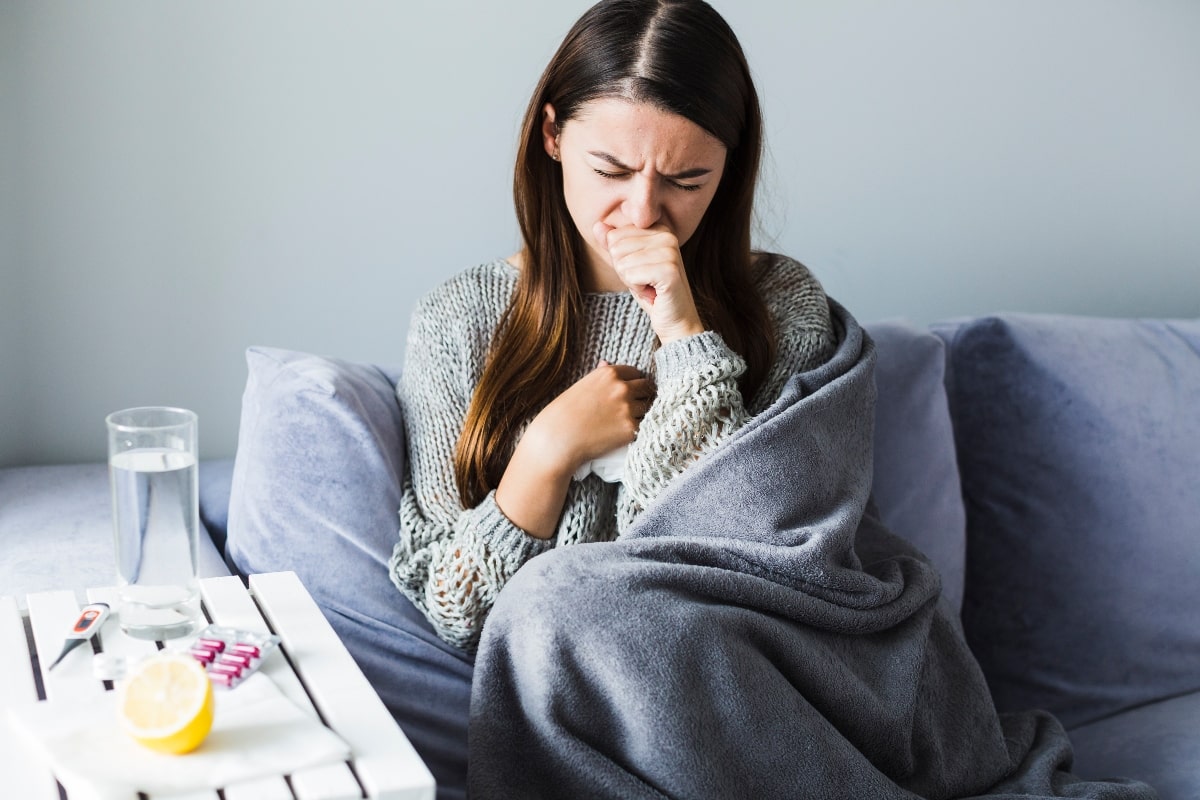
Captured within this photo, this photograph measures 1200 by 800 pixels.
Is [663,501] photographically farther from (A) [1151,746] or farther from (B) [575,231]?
(A) [1151,746]

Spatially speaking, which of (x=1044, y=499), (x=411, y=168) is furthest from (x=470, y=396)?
(x=1044, y=499)

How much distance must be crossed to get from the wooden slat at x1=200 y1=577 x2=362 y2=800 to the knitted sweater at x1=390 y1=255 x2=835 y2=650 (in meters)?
0.25

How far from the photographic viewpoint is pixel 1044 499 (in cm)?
170

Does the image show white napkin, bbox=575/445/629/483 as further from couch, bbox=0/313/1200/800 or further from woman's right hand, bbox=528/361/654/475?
couch, bbox=0/313/1200/800

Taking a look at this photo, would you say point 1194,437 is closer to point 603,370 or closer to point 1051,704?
point 1051,704

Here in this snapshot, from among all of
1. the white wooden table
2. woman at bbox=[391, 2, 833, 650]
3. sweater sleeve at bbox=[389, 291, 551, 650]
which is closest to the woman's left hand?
woman at bbox=[391, 2, 833, 650]

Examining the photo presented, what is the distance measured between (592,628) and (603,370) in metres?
0.41

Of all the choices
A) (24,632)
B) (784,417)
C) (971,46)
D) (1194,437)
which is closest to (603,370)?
(784,417)

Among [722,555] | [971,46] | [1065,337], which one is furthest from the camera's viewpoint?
[971,46]

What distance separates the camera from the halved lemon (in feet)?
2.61

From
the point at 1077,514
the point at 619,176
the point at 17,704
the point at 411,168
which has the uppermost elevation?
the point at 619,176

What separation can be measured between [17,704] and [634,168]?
787mm

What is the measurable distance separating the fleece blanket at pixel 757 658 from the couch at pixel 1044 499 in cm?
26

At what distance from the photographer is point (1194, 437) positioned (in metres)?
1.71
